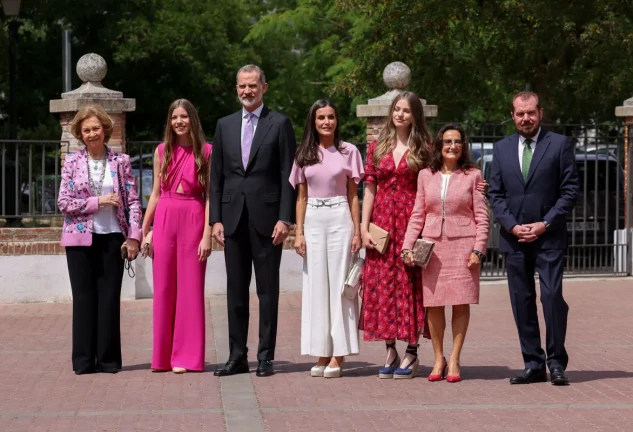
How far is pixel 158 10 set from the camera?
36.7 metres

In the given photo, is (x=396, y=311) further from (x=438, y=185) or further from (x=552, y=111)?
(x=552, y=111)

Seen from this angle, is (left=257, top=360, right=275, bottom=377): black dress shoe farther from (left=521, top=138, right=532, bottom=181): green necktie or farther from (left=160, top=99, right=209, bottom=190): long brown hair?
(left=521, top=138, right=532, bottom=181): green necktie

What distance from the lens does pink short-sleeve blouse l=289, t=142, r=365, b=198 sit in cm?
904

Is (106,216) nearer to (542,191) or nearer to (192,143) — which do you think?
(192,143)

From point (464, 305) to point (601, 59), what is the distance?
46.0 feet

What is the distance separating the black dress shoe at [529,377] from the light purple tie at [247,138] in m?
2.33

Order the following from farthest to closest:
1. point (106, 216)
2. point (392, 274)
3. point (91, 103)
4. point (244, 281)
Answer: point (91, 103), point (106, 216), point (244, 281), point (392, 274)

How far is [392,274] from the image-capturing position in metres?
8.96

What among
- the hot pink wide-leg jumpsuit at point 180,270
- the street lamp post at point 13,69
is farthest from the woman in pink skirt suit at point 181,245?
the street lamp post at point 13,69

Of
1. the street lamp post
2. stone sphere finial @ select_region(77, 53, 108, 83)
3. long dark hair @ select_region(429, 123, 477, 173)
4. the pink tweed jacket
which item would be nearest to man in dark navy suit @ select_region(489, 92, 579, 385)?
the pink tweed jacket

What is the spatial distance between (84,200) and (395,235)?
2215mm

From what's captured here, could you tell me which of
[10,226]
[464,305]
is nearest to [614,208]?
[10,226]

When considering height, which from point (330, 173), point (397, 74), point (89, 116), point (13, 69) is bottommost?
point (330, 173)

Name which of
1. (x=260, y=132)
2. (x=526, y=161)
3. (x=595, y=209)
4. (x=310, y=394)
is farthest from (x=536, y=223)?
(x=595, y=209)
